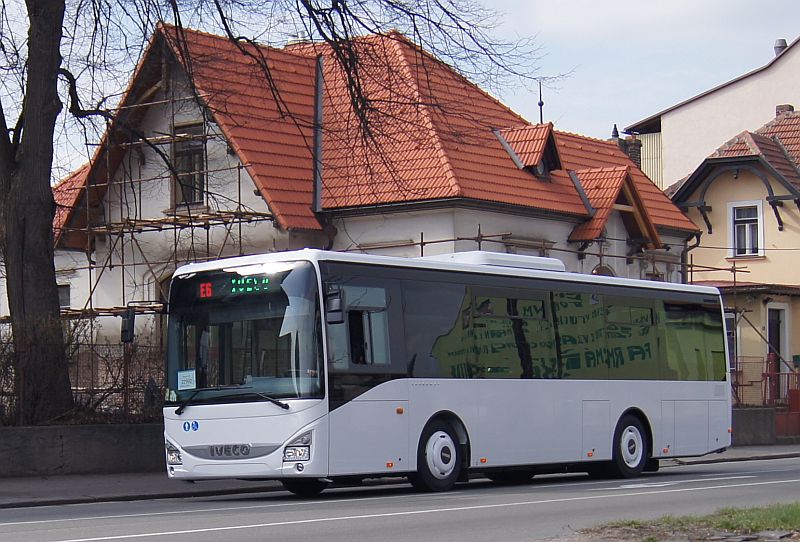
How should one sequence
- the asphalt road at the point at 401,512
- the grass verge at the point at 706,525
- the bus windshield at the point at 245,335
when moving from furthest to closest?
the bus windshield at the point at 245,335, the asphalt road at the point at 401,512, the grass verge at the point at 706,525

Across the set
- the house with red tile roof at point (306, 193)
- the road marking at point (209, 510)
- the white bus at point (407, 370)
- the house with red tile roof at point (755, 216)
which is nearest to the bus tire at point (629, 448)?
the white bus at point (407, 370)

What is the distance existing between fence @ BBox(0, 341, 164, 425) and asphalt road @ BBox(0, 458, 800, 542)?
4157 mm

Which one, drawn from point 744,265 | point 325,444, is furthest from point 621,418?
point 744,265

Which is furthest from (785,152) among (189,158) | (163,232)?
(163,232)

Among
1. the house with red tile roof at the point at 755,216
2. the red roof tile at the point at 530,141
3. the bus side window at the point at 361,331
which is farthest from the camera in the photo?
the house with red tile roof at the point at 755,216

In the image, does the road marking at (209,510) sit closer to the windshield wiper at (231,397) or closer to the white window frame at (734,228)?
the windshield wiper at (231,397)

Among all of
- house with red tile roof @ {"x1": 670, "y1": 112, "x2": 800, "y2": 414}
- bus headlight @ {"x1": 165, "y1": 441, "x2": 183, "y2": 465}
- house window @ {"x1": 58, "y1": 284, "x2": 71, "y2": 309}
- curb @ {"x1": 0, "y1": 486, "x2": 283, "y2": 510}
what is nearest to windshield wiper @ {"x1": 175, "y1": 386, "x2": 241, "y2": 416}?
bus headlight @ {"x1": 165, "y1": 441, "x2": 183, "y2": 465}

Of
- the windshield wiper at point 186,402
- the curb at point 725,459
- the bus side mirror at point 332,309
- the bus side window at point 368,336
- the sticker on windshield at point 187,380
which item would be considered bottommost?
the curb at point 725,459

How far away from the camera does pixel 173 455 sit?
19.1m

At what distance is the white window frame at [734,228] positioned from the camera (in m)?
52.6

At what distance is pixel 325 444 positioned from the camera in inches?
709

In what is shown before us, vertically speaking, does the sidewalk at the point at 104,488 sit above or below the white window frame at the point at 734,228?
below

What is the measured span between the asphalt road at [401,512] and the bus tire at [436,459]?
1.03 ft

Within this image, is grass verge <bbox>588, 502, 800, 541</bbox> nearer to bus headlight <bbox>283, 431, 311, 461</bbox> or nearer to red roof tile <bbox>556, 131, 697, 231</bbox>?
bus headlight <bbox>283, 431, 311, 461</bbox>
